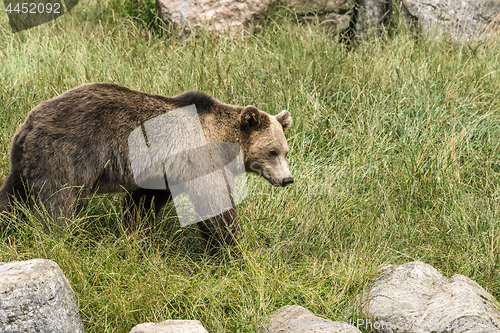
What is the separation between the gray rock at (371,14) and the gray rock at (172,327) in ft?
20.7

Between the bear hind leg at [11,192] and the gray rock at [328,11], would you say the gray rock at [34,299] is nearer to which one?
the bear hind leg at [11,192]

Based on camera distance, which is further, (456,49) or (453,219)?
(456,49)

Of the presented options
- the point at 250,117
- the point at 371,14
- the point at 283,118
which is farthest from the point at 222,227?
the point at 371,14

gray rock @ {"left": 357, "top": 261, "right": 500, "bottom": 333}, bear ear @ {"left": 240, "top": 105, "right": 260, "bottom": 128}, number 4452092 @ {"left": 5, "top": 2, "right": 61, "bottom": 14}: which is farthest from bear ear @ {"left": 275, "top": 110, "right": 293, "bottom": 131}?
number 4452092 @ {"left": 5, "top": 2, "right": 61, "bottom": 14}

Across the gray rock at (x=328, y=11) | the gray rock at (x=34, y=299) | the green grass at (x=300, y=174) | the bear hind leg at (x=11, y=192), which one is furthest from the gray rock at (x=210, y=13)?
the gray rock at (x=34, y=299)

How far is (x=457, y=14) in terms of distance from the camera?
7523 millimetres

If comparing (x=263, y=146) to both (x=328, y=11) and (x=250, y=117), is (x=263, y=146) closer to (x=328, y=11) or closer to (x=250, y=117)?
(x=250, y=117)

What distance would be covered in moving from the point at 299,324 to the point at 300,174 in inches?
85.4

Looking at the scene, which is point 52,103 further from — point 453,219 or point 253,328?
point 453,219

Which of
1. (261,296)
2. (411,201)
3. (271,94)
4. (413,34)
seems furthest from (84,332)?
(413,34)

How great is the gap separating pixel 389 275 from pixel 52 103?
9.11 feet

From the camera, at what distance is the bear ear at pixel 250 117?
4070mm

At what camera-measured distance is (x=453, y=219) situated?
4.29 metres

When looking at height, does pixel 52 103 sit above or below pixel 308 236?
above
